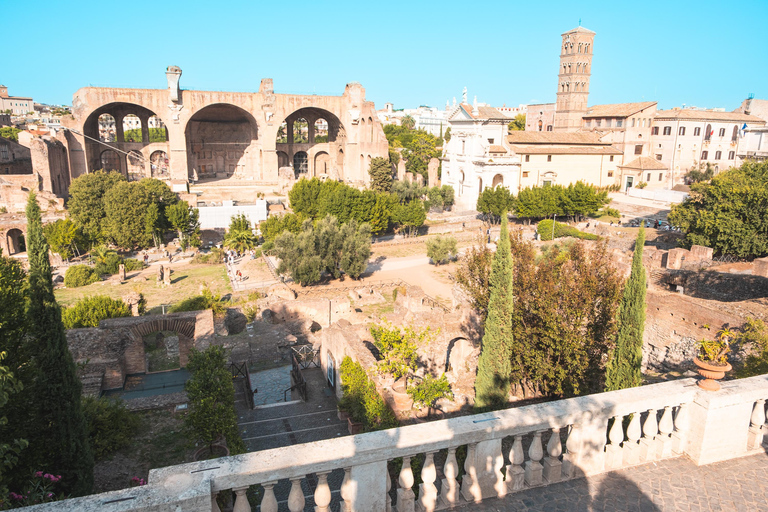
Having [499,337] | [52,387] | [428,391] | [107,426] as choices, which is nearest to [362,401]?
[428,391]

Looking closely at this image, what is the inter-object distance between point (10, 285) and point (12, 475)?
7.84 ft

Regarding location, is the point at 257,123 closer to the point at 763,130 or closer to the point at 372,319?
the point at 372,319

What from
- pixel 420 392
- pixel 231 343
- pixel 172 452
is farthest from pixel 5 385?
pixel 231 343

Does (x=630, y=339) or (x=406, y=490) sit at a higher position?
(x=406, y=490)

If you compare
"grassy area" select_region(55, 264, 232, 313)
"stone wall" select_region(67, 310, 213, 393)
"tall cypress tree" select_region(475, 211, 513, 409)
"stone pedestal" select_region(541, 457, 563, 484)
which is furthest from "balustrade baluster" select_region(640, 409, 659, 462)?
"grassy area" select_region(55, 264, 232, 313)

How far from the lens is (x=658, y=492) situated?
427cm

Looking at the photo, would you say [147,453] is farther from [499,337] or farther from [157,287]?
[157,287]

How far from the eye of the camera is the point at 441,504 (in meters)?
4.05

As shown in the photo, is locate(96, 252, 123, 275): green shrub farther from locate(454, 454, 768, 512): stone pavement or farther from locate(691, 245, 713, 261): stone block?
locate(691, 245, 713, 261): stone block

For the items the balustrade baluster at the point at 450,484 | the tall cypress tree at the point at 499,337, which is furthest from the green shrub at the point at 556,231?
the balustrade baluster at the point at 450,484

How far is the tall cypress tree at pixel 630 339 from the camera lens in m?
7.55

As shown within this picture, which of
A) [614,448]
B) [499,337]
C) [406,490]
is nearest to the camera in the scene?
[406,490]

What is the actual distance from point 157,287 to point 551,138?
120 feet

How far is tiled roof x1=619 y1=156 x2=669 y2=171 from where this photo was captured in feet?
166
